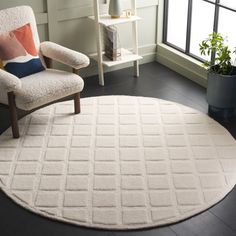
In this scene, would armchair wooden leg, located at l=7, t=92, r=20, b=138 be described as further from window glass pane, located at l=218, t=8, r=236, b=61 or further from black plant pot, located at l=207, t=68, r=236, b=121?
window glass pane, located at l=218, t=8, r=236, b=61

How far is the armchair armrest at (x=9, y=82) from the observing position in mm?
3344

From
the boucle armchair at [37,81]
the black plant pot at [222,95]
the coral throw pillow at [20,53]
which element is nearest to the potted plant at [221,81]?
the black plant pot at [222,95]

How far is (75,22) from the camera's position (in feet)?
14.2

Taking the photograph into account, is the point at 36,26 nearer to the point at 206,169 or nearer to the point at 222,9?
the point at 222,9

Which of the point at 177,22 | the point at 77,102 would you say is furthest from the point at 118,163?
the point at 177,22

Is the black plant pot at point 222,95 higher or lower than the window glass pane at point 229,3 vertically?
lower

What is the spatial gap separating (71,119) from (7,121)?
18.7 inches

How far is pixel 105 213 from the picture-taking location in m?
2.89

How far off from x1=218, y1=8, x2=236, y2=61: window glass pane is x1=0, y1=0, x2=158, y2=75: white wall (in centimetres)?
78

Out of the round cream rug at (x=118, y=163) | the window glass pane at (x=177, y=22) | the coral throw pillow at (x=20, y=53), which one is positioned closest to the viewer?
the round cream rug at (x=118, y=163)

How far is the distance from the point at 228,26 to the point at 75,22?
126cm

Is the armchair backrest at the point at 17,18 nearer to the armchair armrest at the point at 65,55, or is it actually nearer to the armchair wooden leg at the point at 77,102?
the armchair armrest at the point at 65,55

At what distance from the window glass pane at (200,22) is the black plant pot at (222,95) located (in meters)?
0.67

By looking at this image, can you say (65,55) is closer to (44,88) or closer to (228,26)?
(44,88)
